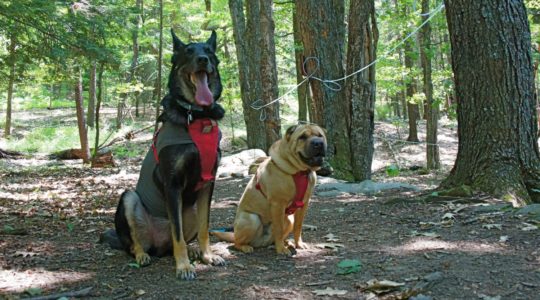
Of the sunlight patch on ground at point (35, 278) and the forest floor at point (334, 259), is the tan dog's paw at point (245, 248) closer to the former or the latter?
the forest floor at point (334, 259)

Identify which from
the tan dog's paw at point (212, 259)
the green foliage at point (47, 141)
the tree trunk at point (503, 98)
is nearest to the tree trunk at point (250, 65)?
the tree trunk at point (503, 98)

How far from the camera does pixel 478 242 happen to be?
4305 mm

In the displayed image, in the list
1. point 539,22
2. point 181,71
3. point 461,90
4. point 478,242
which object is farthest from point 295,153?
point 539,22

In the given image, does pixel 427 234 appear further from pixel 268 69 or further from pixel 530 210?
pixel 268 69

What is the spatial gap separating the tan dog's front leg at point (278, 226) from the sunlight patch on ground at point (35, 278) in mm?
1712

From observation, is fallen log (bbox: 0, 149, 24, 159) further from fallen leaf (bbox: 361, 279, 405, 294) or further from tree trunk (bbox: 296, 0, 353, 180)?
fallen leaf (bbox: 361, 279, 405, 294)

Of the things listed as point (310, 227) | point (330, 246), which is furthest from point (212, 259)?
point (310, 227)

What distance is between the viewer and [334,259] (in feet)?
14.1

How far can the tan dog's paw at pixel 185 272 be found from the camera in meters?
3.94

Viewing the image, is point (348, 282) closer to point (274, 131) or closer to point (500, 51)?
point (500, 51)

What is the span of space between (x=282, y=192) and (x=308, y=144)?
0.52 m

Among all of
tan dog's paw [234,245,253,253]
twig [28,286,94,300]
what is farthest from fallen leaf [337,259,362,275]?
twig [28,286,94,300]

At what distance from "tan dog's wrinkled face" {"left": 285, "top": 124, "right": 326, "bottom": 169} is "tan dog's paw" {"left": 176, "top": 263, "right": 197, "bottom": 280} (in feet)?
4.65

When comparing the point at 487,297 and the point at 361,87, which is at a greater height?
the point at 361,87
